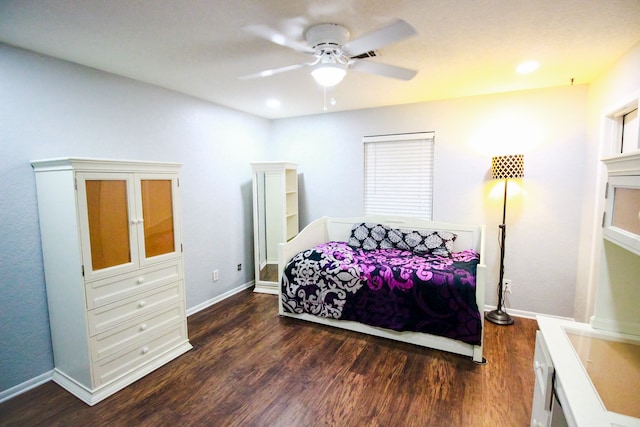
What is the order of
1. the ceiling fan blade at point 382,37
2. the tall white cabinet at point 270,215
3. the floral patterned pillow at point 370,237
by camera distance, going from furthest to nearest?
the tall white cabinet at point 270,215 < the floral patterned pillow at point 370,237 < the ceiling fan blade at point 382,37

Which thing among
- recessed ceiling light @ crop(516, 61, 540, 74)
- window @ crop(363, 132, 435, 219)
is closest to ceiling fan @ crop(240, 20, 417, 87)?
recessed ceiling light @ crop(516, 61, 540, 74)

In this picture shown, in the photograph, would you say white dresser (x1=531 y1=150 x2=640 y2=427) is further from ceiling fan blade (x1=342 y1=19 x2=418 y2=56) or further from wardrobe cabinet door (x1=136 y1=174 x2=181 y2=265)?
wardrobe cabinet door (x1=136 y1=174 x2=181 y2=265)

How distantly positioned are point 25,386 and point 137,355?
0.74 meters

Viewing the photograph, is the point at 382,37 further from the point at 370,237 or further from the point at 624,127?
the point at 370,237

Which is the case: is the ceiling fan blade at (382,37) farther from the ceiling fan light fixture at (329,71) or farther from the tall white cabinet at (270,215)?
the tall white cabinet at (270,215)

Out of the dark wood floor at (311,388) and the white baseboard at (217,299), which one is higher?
the white baseboard at (217,299)

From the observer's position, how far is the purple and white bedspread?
2.53 m

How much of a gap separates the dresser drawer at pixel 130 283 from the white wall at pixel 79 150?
0.57 meters

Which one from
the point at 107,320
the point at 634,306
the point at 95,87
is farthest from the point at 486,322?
the point at 95,87

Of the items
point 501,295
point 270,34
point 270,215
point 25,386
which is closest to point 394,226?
point 501,295

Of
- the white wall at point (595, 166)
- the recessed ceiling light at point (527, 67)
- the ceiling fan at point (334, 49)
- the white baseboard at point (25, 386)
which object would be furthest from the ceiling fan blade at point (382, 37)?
the white baseboard at point (25, 386)

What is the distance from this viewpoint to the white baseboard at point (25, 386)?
6.82 feet

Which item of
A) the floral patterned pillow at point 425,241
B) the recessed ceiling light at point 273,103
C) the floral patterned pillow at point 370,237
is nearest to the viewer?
the floral patterned pillow at point 425,241

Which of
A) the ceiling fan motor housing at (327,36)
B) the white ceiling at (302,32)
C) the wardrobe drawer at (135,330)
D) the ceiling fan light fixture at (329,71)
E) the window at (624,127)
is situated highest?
the white ceiling at (302,32)
